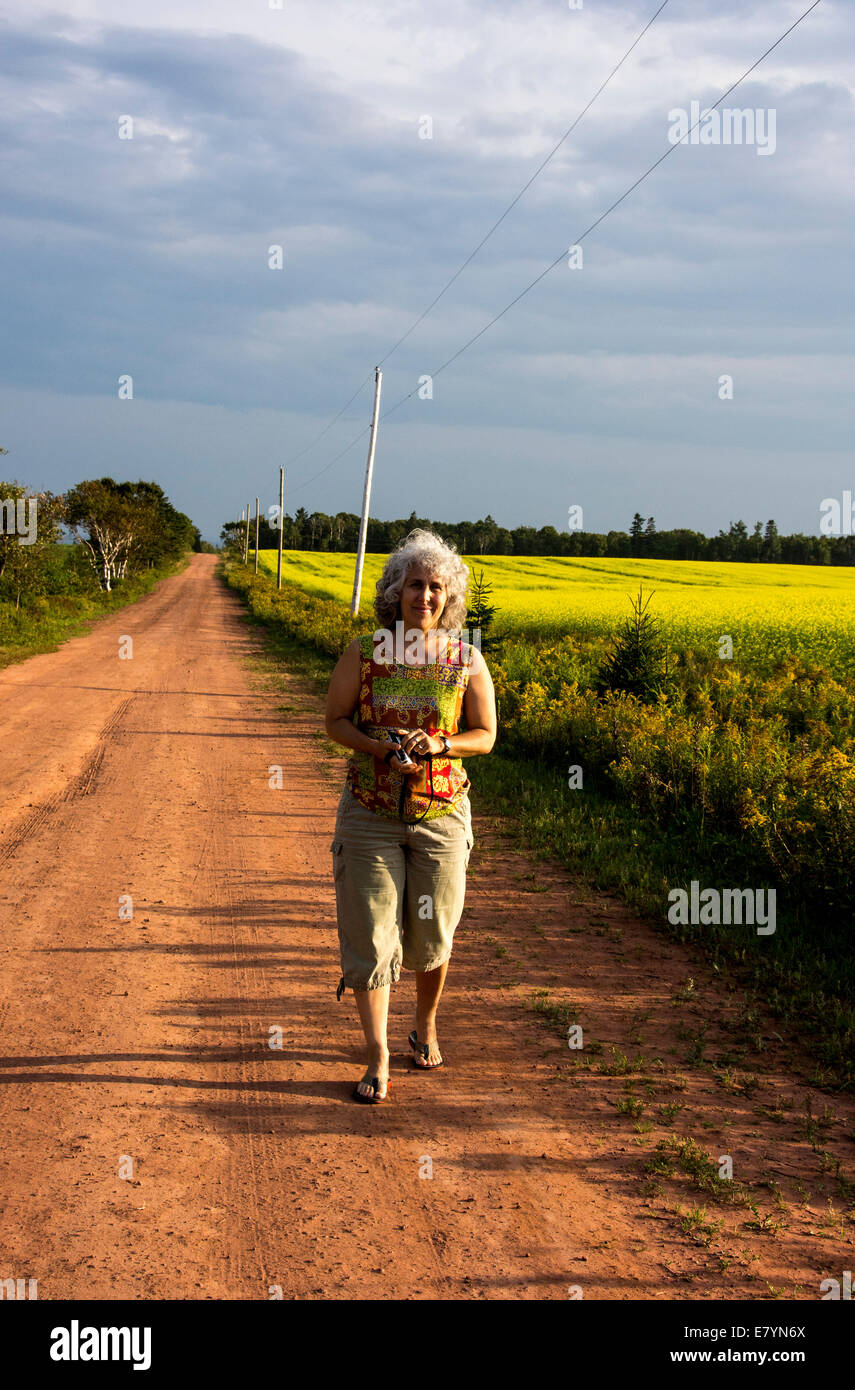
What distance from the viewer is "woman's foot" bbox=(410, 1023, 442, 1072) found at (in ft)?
13.2

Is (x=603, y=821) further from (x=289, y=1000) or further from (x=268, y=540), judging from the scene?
(x=268, y=540)

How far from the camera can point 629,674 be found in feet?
39.8

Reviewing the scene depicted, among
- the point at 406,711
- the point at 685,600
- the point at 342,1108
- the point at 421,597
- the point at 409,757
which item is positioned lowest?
the point at 342,1108

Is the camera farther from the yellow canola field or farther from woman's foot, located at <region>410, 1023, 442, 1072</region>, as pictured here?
the yellow canola field

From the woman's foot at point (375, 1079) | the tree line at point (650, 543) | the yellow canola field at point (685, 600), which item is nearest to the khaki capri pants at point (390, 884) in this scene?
the woman's foot at point (375, 1079)

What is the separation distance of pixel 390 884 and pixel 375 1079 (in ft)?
2.45

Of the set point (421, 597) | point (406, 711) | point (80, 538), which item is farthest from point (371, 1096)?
point (80, 538)

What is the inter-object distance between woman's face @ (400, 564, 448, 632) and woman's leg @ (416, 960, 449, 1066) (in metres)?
1.31

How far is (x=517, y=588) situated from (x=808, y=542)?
4662cm

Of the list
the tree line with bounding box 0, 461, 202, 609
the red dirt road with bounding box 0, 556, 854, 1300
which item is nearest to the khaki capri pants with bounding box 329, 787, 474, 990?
the red dirt road with bounding box 0, 556, 854, 1300

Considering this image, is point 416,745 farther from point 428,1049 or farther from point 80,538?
point 80,538

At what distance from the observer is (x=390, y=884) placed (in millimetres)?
3641

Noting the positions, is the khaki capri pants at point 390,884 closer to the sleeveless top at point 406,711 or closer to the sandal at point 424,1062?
the sleeveless top at point 406,711

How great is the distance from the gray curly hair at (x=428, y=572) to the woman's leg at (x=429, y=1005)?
→ 4.32 ft
